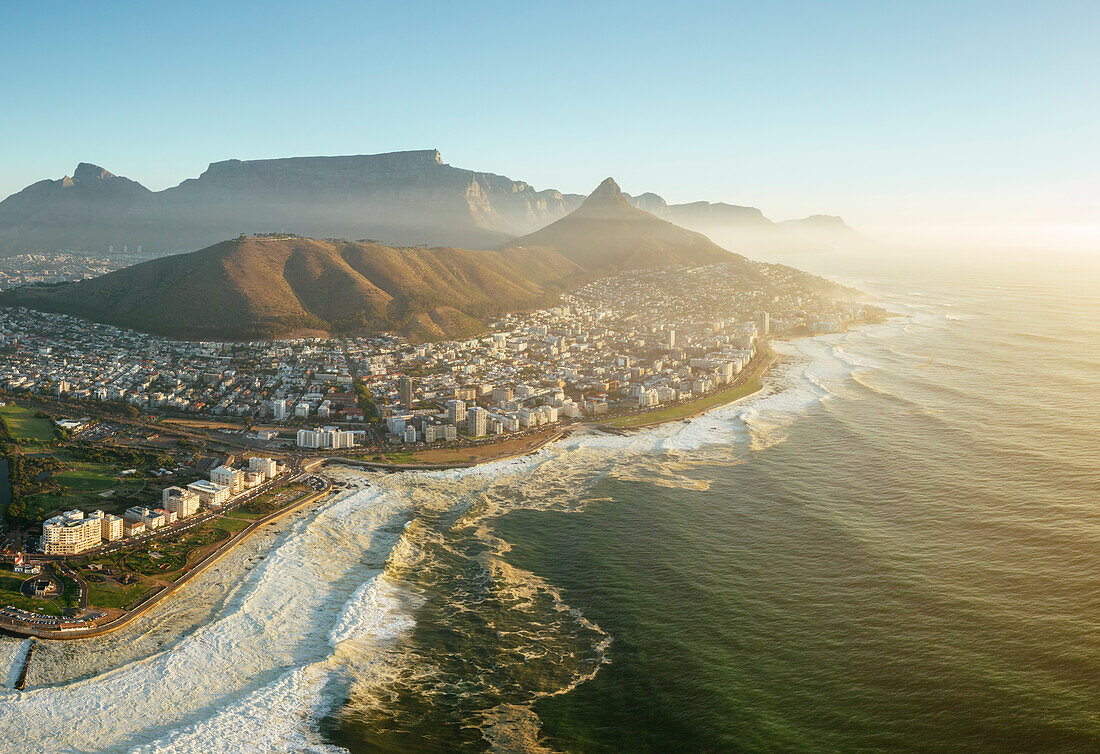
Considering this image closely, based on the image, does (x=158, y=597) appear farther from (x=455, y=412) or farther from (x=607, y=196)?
(x=607, y=196)

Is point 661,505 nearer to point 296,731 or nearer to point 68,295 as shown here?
point 296,731

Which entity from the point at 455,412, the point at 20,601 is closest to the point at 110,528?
the point at 20,601

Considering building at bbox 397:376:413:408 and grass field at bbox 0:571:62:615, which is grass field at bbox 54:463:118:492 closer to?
grass field at bbox 0:571:62:615

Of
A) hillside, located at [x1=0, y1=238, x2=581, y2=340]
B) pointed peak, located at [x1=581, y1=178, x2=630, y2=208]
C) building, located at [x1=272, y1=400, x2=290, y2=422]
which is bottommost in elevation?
building, located at [x1=272, y1=400, x2=290, y2=422]

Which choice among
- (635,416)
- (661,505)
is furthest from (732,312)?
(661,505)

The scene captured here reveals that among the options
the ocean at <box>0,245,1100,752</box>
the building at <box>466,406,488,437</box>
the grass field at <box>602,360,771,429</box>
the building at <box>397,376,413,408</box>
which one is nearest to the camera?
the ocean at <box>0,245,1100,752</box>

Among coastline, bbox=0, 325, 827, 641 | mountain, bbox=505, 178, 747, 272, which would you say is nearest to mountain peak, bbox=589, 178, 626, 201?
mountain, bbox=505, 178, 747, 272

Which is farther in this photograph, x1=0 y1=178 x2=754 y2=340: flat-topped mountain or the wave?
x1=0 y1=178 x2=754 y2=340: flat-topped mountain
